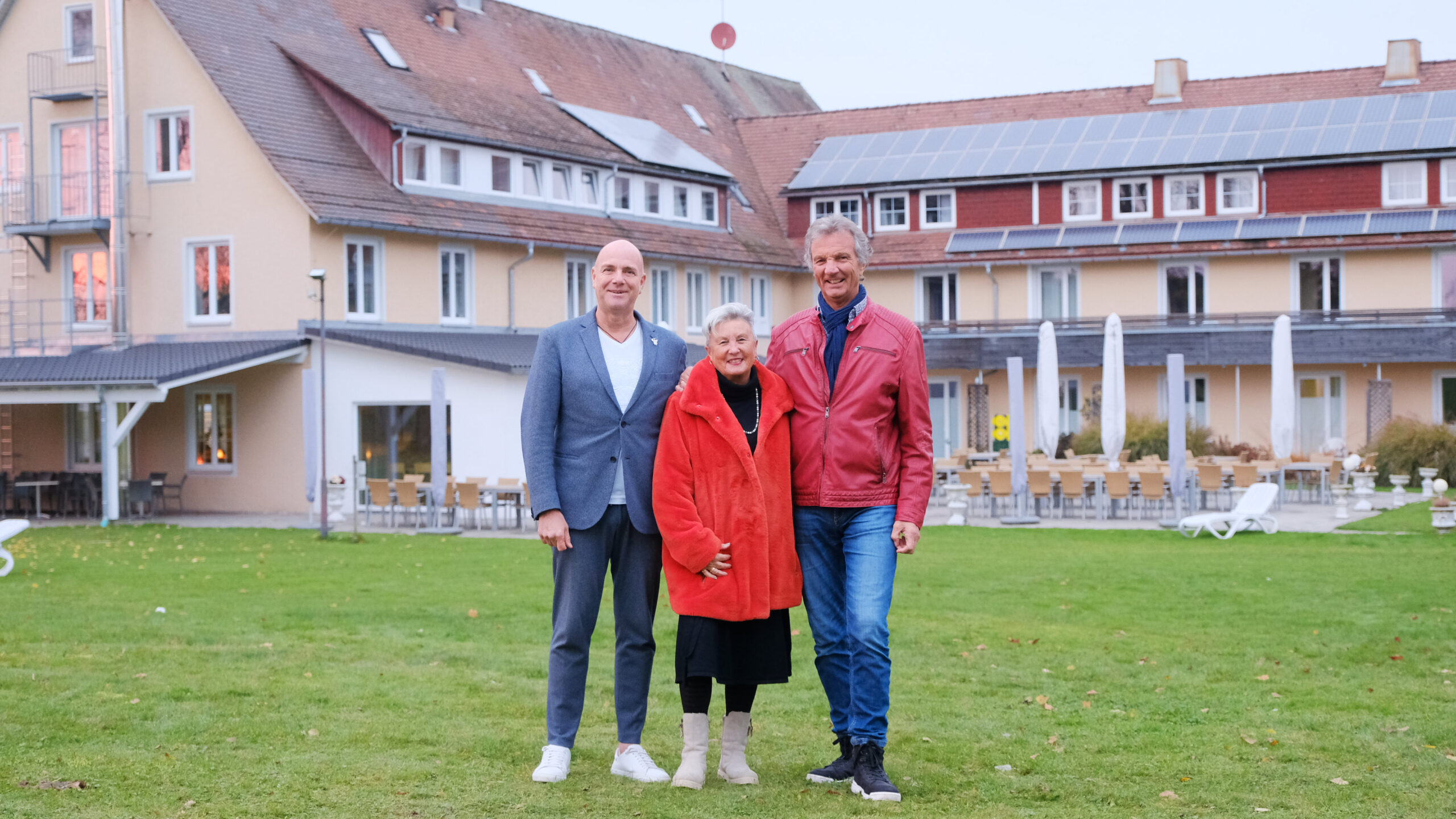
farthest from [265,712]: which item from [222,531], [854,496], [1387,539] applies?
[222,531]

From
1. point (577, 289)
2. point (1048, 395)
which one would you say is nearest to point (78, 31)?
point (577, 289)

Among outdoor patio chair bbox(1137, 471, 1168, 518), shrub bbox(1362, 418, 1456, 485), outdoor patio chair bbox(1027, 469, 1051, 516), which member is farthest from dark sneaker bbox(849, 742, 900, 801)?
shrub bbox(1362, 418, 1456, 485)

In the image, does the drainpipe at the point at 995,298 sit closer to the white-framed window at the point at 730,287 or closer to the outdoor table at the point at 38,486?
the white-framed window at the point at 730,287

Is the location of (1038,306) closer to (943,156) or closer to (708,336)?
(943,156)

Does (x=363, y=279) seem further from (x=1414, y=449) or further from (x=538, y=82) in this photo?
(x=1414, y=449)

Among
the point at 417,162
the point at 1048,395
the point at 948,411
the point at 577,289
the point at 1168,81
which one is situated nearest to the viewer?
the point at 1048,395

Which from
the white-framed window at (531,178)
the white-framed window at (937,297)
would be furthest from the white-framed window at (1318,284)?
the white-framed window at (531,178)

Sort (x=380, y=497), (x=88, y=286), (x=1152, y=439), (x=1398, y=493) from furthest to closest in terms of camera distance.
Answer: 1. (x=1152, y=439)
2. (x=88, y=286)
3. (x=380, y=497)
4. (x=1398, y=493)

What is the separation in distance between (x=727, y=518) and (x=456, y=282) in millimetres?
25119

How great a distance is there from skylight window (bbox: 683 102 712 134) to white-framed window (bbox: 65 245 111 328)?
17.7m

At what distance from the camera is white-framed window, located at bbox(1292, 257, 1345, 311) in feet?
120

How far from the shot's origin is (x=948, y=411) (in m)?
39.9

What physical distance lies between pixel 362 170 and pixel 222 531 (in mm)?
8806

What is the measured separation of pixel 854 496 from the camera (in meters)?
5.95
